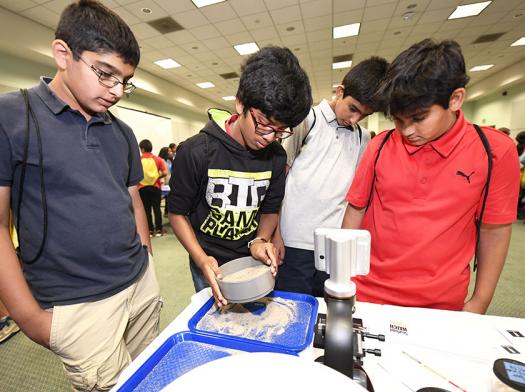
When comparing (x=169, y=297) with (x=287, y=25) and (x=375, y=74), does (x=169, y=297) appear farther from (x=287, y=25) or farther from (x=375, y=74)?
(x=287, y=25)

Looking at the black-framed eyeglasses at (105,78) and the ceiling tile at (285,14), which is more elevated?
the ceiling tile at (285,14)

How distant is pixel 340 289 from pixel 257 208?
680mm

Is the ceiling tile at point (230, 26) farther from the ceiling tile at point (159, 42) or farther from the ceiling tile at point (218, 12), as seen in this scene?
the ceiling tile at point (159, 42)

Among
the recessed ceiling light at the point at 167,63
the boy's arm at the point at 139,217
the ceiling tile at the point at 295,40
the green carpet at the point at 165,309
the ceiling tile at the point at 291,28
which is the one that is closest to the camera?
the boy's arm at the point at 139,217

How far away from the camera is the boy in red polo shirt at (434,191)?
31.0 inches

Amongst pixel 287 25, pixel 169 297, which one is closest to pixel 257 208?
pixel 169 297

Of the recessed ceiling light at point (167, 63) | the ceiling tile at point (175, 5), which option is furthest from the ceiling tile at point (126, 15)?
the recessed ceiling light at point (167, 63)

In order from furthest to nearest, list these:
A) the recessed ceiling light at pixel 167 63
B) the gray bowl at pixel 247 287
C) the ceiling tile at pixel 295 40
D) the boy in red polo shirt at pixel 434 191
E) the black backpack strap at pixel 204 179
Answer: the recessed ceiling light at pixel 167 63 < the ceiling tile at pixel 295 40 < the black backpack strap at pixel 204 179 < the boy in red polo shirt at pixel 434 191 < the gray bowl at pixel 247 287

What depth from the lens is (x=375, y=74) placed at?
1148 mm

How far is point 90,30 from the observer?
796 mm

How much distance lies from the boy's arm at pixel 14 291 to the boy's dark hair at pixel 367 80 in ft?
4.09

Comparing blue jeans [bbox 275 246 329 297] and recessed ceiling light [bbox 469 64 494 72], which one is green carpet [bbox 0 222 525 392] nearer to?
blue jeans [bbox 275 246 329 297]

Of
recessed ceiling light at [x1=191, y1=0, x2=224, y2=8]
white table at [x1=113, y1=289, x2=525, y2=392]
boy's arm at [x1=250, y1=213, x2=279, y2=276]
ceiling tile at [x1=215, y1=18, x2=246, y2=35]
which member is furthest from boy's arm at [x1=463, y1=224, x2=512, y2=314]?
ceiling tile at [x1=215, y1=18, x2=246, y2=35]

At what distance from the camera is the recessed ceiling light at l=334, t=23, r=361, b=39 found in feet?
16.9
